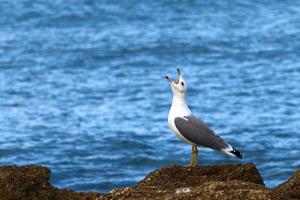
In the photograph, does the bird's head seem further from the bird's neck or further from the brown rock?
the brown rock

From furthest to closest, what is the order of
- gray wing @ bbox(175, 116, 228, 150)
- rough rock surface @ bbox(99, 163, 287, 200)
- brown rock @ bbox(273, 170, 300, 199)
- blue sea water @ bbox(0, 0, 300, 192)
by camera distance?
blue sea water @ bbox(0, 0, 300, 192)
gray wing @ bbox(175, 116, 228, 150)
brown rock @ bbox(273, 170, 300, 199)
rough rock surface @ bbox(99, 163, 287, 200)

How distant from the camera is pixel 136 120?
21.8 m

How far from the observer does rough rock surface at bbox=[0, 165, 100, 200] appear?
6.62 m

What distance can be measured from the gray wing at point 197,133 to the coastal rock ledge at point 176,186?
1.56m

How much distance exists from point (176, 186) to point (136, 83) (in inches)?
716

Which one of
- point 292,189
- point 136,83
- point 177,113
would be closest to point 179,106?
point 177,113

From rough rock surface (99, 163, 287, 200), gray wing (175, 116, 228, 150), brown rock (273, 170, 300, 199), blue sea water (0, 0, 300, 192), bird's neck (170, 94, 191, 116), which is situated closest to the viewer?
rough rock surface (99, 163, 287, 200)

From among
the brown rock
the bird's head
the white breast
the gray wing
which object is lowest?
the brown rock

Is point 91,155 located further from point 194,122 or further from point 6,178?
point 6,178

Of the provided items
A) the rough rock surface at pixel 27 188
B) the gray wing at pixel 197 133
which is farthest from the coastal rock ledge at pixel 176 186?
the gray wing at pixel 197 133

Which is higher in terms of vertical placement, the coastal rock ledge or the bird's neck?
the bird's neck

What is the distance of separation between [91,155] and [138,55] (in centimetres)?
935

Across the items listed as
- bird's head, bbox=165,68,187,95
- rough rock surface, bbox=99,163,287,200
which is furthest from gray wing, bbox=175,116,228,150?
rough rock surface, bbox=99,163,287,200

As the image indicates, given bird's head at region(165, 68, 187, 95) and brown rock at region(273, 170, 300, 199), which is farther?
bird's head at region(165, 68, 187, 95)
